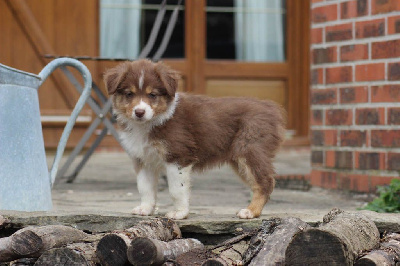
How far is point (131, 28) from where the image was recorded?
8953 millimetres

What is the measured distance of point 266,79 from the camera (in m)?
9.11

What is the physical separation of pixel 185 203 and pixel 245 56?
5.86m

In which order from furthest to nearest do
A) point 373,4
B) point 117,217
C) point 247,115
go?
point 373,4
point 247,115
point 117,217

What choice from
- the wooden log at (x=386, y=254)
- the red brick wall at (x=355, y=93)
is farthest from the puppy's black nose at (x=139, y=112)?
the red brick wall at (x=355, y=93)

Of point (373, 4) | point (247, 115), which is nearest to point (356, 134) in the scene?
point (373, 4)

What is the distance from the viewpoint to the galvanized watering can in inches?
145

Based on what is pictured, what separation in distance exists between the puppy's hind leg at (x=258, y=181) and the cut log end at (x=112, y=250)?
827 mm

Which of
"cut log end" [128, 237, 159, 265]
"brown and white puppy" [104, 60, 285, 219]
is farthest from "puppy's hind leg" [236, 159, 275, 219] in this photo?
"cut log end" [128, 237, 159, 265]

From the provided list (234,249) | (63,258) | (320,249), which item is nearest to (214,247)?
(234,249)

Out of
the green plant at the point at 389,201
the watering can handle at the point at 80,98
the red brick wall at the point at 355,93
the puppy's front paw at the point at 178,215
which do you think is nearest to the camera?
the puppy's front paw at the point at 178,215

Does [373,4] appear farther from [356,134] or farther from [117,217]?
[117,217]

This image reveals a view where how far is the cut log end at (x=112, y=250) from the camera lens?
2979mm

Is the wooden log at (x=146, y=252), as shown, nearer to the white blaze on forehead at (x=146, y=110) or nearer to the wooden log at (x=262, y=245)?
the wooden log at (x=262, y=245)

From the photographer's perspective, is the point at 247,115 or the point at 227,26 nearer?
the point at 247,115
